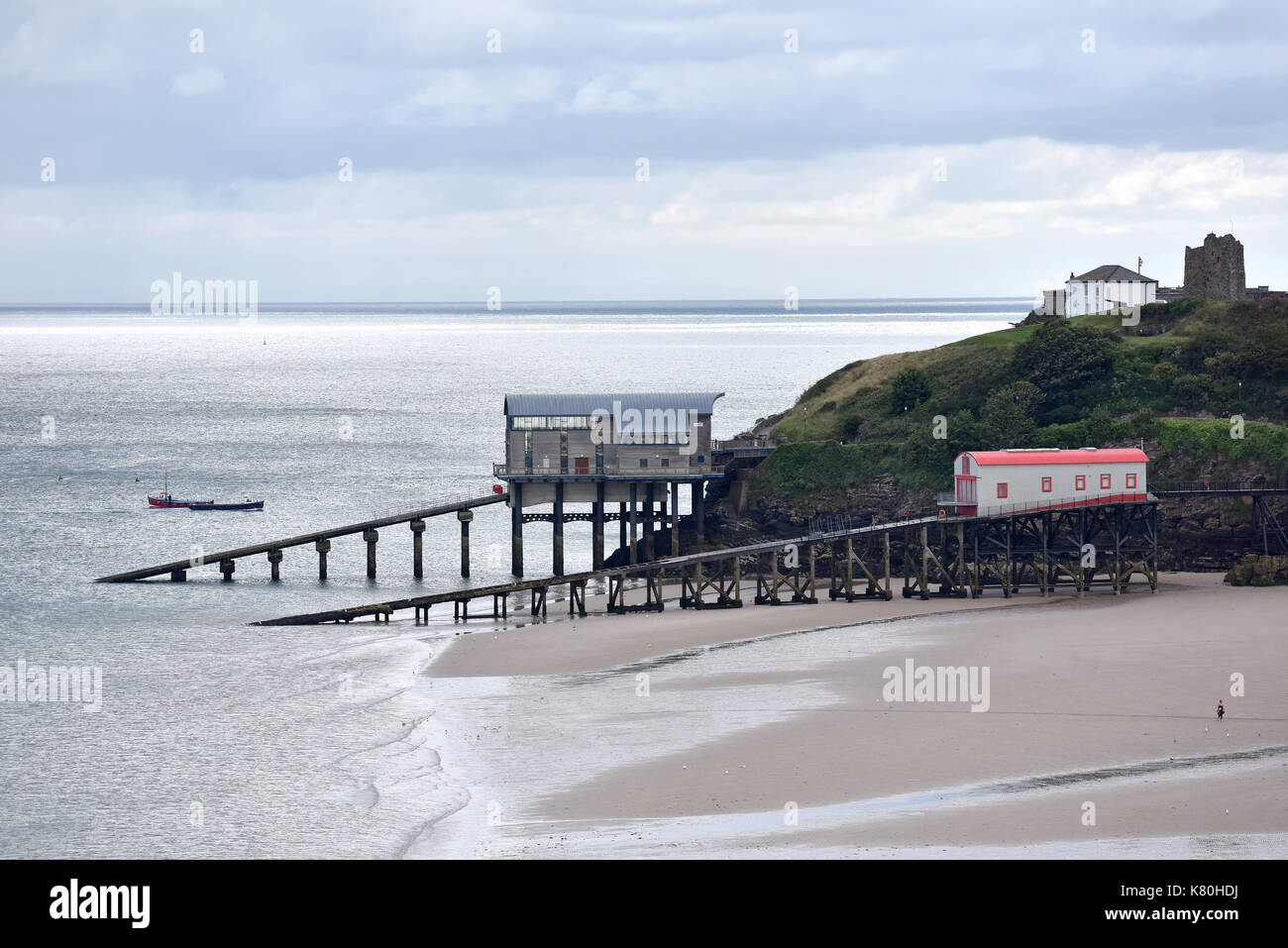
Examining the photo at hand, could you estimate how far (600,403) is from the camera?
81.1m

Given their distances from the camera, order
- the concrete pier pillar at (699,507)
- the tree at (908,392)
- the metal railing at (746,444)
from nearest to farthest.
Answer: the concrete pier pillar at (699,507), the metal railing at (746,444), the tree at (908,392)

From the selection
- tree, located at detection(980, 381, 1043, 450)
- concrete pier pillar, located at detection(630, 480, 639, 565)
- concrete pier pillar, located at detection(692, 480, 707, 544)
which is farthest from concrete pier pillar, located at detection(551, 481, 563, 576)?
tree, located at detection(980, 381, 1043, 450)

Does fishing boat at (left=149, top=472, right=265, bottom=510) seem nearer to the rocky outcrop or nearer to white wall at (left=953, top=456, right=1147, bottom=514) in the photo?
white wall at (left=953, top=456, right=1147, bottom=514)

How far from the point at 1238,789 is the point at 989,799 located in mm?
6143

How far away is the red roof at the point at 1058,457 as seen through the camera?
7169 cm

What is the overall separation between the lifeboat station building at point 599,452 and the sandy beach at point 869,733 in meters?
15.4

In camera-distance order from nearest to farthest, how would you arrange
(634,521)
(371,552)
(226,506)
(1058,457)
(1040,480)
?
(1040,480), (1058,457), (634,521), (371,552), (226,506)

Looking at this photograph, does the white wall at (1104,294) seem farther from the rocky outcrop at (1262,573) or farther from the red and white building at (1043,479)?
the rocky outcrop at (1262,573)

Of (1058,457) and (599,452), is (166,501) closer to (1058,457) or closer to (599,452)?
(599,452)

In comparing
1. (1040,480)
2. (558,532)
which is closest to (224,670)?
(558,532)

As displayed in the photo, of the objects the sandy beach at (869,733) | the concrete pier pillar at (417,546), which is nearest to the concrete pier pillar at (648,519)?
the concrete pier pillar at (417,546)

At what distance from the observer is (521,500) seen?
81312 mm

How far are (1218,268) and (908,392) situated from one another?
1415 inches

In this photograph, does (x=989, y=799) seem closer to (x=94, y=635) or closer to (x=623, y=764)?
(x=623, y=764)
